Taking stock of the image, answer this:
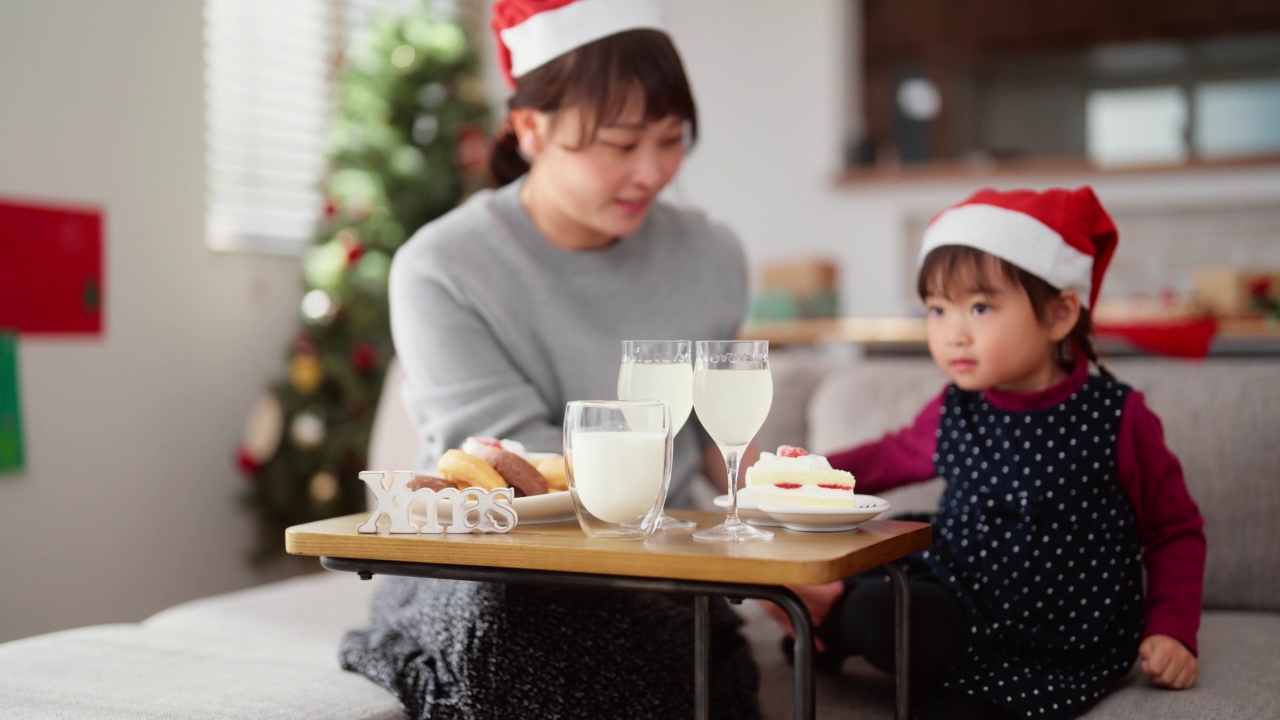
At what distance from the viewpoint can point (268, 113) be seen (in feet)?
13.6

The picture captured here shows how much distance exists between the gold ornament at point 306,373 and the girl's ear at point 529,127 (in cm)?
228

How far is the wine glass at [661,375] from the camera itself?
1.29 m

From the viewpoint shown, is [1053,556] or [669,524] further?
[1053,556]

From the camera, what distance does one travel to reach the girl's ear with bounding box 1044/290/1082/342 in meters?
1.60

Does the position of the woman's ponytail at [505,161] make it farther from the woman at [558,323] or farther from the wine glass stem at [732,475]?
the wine glass stem at [732,475]

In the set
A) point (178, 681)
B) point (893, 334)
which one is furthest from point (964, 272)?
point (893, 334)

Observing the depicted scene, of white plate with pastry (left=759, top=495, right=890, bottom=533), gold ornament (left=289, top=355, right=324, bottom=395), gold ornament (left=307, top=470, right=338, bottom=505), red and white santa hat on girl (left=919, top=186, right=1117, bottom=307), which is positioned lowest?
gold ornament (left=307, top=470, right=338, bottom=505)

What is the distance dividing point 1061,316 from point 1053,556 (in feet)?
1.04

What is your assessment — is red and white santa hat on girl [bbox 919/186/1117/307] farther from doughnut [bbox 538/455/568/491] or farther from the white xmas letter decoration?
the white xmas letter decoration

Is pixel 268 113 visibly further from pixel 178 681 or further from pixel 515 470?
pixel 515 470

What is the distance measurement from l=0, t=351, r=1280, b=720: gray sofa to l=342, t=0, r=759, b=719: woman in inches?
4.9

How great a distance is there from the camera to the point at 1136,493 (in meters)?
1.57

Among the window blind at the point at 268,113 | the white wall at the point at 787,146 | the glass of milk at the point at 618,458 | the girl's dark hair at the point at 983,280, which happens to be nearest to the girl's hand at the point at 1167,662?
the girl's dark hair at the point at 983,280

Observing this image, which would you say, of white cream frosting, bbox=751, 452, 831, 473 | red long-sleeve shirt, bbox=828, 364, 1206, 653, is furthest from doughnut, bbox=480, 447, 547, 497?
red long-sleeve shirt, bbox=828, 364, 1206, 653
